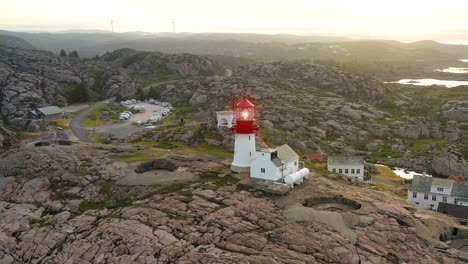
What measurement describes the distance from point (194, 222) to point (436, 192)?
4138 centimetres

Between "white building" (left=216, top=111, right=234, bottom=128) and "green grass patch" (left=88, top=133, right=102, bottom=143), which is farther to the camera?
"green grass patch" (left=88, top=133, right=102, bottom=143)

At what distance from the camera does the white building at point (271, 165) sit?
136ft

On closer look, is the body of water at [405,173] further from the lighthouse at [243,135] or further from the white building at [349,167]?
the lighthouse at [243,135]

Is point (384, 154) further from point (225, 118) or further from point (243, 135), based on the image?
point (243, 135)

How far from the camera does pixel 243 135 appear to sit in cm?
4400

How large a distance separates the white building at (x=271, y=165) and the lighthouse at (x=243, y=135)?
200 centimetres

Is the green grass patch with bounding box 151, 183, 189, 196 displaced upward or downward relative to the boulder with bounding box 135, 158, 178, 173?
downward

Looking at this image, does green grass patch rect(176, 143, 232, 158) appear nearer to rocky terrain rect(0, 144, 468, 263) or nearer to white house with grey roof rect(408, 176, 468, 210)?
rocky terrain rect(0, 144, 468, 263)

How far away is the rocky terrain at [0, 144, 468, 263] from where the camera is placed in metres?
30.4

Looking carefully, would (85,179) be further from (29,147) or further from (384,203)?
(384,203)

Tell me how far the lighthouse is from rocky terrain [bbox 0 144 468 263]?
197cm

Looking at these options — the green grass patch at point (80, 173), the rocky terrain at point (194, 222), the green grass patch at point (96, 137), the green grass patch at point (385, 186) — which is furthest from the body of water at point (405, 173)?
the green grass patch at point (80, 173)

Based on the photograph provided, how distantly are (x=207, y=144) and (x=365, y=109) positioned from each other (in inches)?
3249

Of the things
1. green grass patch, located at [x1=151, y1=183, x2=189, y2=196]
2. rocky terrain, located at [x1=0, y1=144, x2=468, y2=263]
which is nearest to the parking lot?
rocky terrain, located at [x1=0, y1=144, x2=468, y2=263]
